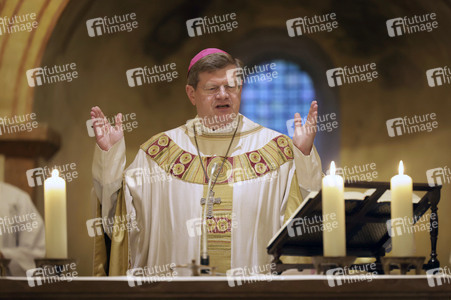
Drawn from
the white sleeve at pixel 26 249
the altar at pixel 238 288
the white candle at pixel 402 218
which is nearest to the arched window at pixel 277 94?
the white sleeve at pixel 26 249

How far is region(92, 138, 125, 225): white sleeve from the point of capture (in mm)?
4926

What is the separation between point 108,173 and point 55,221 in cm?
159

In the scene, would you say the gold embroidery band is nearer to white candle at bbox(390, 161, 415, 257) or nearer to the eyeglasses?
the eyeglasses

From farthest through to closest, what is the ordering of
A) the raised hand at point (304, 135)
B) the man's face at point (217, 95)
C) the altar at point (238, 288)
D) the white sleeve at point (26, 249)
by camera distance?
the white sleeve at point (26, 249), the man's face at point (217, 95), the raised hand at point (304, 135), the altar at point (238, 288)

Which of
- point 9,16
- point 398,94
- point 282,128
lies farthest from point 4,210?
point 398,94

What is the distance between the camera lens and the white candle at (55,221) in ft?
10.9

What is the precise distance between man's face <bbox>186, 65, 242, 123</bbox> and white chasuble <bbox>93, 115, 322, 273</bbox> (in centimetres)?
29

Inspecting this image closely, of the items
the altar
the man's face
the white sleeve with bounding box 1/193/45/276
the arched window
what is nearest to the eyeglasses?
the man's face

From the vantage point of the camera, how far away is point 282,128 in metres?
9.55

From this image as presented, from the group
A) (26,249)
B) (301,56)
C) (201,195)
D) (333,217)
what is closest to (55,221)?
(333,217)

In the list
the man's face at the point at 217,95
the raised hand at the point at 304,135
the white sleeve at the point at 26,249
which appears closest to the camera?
the raised hand at the point at 304,135

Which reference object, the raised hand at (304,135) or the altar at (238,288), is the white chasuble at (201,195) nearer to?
the raised hand at (304,135)

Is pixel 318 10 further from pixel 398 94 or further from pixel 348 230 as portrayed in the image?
pixel 348 230

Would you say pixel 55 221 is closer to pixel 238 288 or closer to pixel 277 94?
pixel 238 288
